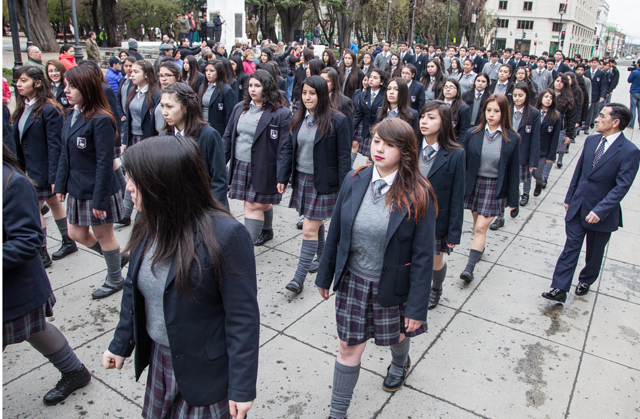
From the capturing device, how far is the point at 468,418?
3113 mm

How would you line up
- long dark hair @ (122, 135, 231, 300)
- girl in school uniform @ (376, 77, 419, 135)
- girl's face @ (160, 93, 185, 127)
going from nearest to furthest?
long dark hair @ (122, 135, 231, 300), girl's face @ (160, 93, 185, 127), girl in school uniform @ (376, 77, 419, 135)

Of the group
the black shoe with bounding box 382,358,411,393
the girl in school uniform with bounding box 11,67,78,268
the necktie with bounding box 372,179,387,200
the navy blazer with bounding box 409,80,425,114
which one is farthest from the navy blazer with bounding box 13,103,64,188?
the navy blazer with bounding box 409,80,425,114

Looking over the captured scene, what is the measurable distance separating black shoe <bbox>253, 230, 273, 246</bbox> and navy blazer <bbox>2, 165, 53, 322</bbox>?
126 inches

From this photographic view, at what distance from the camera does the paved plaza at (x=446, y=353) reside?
320 centimetres

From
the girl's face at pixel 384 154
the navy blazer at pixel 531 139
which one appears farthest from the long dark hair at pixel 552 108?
the girl's face at pixel 384 154

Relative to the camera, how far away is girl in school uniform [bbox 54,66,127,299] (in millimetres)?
4051

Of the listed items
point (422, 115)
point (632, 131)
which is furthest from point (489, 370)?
point (632, 131)

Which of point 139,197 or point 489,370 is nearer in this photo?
point 139,197

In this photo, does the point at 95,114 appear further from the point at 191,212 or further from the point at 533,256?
the point at 533,256

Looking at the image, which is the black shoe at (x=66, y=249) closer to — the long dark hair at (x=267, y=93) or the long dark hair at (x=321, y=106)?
the long dark hair at (x=267, y=93)

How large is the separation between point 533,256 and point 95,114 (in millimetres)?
5015

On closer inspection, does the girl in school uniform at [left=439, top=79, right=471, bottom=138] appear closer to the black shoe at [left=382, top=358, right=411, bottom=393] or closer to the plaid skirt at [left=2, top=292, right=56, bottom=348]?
the black shoe at [left=382, top=358, right=411, bottom=393]

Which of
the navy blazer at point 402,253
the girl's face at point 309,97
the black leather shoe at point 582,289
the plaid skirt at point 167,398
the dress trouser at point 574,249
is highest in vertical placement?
the girl's face at point 309,97

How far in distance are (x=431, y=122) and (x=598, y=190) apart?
1863 millimetres
